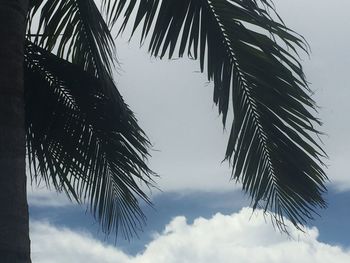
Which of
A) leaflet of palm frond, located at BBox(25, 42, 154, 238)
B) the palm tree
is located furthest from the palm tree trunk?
leaflet of palm frond, located at BBox(25, 42, 154, 238)

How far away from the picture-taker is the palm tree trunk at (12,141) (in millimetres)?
3729

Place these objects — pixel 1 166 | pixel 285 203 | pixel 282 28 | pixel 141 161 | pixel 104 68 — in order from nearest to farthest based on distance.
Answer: pixel 1 166 → pixel 282 28 → pixel 285 203 → pixel 104 68 → pixel 141 161

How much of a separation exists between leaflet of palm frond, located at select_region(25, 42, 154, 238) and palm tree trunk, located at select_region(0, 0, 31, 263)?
1.95 metres

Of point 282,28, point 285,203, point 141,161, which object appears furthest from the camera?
point 141,161

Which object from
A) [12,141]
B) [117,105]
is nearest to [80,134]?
[117,105]

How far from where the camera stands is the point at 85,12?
6070 mm

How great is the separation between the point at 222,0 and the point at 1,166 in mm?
2329

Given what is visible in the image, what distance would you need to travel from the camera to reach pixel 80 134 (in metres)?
6.36

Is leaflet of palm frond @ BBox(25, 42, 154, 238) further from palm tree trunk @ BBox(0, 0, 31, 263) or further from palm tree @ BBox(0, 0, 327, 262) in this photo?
palm tree trunk @ BBox(0, 0, 31, 263)

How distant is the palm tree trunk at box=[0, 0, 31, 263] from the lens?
3.73 m

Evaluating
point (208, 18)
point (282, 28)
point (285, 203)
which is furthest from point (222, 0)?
point (285, 203)

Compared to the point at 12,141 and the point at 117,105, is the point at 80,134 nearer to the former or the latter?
the point at 117,105

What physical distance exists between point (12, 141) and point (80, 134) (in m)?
2.39

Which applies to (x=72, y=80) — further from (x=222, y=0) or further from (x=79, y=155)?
(x=222, y=0)
